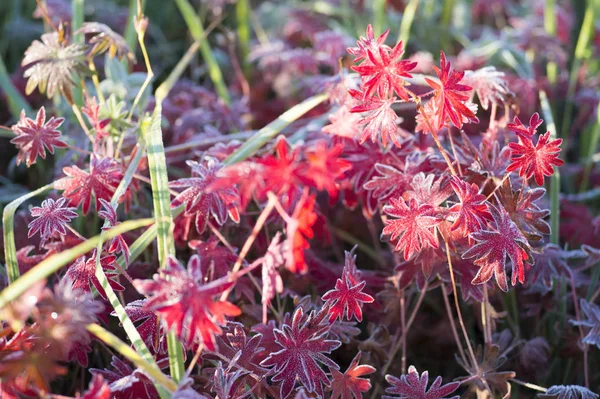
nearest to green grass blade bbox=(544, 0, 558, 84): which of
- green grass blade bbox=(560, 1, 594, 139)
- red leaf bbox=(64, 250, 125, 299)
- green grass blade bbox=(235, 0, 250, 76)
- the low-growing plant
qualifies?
green grass blade bbox=(560, 1, 594, 139)

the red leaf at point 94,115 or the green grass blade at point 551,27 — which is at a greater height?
the red leaf at point 94,115

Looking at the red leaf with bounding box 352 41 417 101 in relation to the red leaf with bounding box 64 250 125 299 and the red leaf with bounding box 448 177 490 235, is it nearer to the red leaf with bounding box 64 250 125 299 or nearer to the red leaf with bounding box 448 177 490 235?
the red leaf with bounding box 448 177 490 235

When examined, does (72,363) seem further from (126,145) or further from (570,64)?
(570,64)

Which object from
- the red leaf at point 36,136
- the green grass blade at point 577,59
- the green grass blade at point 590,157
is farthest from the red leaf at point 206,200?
the green grass blade at point 577,59

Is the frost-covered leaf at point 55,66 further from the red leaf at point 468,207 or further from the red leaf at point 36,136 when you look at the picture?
the red leaf at point 468,207

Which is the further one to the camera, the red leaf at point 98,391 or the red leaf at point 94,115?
the red leaf at point 94,115
